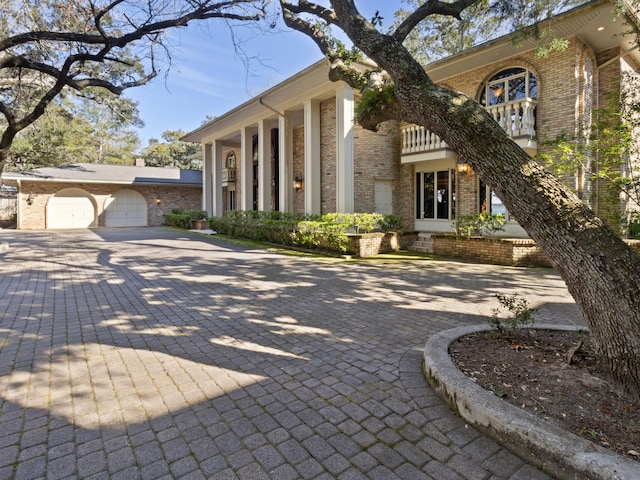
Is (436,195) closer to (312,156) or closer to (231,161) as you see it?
(312,156)

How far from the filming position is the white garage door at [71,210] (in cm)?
2243

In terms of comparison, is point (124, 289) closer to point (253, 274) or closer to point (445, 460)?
point (253, 274)

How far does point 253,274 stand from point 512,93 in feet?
32.1

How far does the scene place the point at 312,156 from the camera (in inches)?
548

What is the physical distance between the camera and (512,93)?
443 inches

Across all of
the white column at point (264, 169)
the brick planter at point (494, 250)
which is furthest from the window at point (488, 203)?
the white column at point (264, 169)

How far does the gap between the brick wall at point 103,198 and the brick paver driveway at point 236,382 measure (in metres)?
19.0

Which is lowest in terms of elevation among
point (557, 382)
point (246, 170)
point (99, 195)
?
point (557, 382)

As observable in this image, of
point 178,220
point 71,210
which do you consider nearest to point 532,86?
point 178,220

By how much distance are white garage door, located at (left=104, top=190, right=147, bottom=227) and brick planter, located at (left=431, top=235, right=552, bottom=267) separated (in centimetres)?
2162

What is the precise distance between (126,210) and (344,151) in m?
18.9

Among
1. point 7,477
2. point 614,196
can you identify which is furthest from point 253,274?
point 614,196

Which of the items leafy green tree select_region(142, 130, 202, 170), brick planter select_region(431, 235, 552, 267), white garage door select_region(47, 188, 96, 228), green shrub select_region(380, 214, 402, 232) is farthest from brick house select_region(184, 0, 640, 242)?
leafy green tree select_region(142, 130, 202, 170)

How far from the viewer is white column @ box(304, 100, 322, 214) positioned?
13.9 meters
